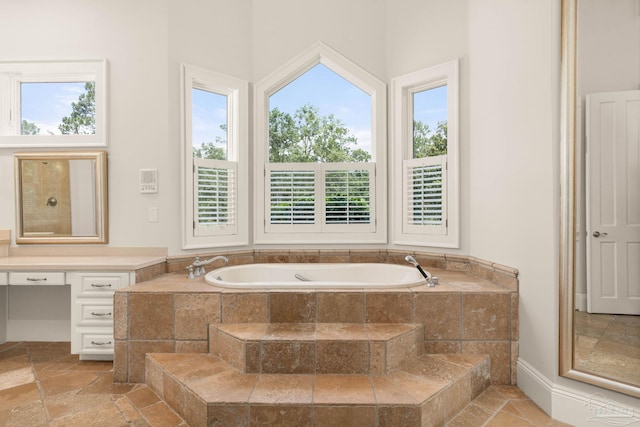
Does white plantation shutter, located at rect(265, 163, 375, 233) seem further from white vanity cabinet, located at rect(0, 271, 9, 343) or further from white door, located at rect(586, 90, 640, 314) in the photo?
white vanity cabinet, located at rect(0, 271, 9, 343)

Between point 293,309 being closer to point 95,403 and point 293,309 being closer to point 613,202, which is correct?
point 95,403

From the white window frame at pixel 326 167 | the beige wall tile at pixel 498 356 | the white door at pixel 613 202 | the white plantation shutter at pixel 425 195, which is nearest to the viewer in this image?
the white door at pixel 613 202

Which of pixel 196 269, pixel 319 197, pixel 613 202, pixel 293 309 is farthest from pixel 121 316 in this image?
pixel 613 202

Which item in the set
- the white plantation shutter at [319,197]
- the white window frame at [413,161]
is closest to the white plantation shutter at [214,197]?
the white plantation shutter at [319,197]

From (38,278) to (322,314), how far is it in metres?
2.11

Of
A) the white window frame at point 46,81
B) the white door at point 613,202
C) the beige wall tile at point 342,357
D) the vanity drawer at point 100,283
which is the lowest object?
the beige wall tile at point 342,357

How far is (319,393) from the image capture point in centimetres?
169

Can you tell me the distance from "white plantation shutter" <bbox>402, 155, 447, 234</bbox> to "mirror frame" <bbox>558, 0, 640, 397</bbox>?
3.78ft

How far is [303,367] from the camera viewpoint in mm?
1914

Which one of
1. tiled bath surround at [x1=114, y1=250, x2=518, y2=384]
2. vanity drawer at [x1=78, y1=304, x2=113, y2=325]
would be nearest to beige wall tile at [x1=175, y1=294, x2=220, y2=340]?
tiled bath surround at [x1=114, y1=250, x2=518, y2=384]

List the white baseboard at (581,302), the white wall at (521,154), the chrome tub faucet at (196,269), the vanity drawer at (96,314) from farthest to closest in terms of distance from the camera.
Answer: the chrome tub faucet at (196,269) → the vanity drawer at (96,314) → the white wall at (521,154) → the white baseboard at (581,302)

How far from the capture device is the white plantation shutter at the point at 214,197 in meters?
3.03

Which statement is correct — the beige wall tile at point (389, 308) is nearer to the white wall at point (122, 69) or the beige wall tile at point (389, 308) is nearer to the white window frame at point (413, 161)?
the white window frame at point (413, 161)

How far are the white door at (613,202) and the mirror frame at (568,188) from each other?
0.07m
